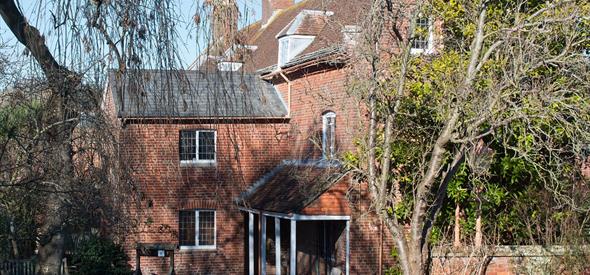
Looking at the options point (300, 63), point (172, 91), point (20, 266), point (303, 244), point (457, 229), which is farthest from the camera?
point (303, 244)

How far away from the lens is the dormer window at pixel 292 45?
2252 centimetres

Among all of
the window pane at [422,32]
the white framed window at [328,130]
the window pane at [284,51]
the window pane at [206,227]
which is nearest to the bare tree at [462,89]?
the window pane at [422,32]

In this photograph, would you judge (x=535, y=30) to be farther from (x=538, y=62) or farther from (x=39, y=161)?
(x=39, y=161)

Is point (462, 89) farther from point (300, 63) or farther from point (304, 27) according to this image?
point (304, 27)

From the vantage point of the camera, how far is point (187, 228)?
2269 cm

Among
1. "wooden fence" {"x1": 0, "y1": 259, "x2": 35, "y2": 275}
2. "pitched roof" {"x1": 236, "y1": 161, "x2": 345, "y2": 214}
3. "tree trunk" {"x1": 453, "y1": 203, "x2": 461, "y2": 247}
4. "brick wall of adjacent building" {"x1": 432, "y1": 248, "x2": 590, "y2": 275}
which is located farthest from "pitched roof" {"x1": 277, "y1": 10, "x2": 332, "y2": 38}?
"wooden fence" {"x1": 0, "y1": 259, "x2": 35, "y2": 275}

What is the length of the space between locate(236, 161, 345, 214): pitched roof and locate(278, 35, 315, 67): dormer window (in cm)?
A: 302

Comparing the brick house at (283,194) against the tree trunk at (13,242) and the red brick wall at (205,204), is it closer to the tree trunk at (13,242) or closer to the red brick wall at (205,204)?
the red brick wall at (205,204)

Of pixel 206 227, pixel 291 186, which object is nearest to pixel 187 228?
pixel 206 227

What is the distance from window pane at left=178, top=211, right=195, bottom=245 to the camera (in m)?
22.7

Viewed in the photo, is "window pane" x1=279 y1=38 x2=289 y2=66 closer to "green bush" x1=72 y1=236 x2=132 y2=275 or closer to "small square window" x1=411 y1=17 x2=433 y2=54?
"small square window" x1=411 y1=17 x2=433 y2=54

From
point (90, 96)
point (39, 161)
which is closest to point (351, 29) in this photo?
point (39, 161)

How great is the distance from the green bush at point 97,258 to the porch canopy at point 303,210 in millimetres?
3471

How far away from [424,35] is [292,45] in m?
6.94
